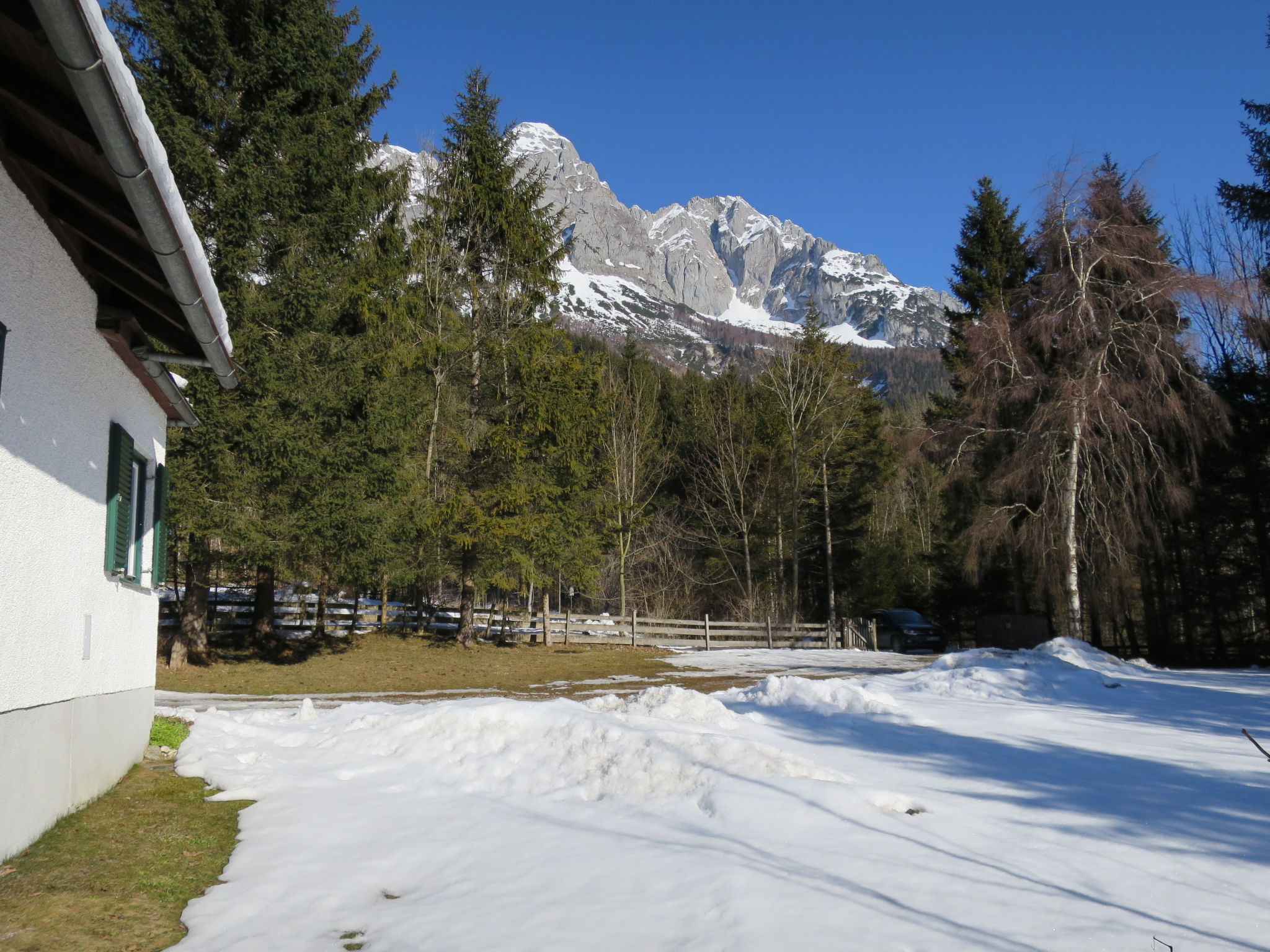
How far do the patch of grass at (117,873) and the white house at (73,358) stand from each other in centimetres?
→ 20

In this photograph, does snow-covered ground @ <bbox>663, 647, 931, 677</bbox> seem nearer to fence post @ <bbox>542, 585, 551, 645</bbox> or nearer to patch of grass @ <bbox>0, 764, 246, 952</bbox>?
fence post @ <bbox>542, 585, 551, 645</bbox>

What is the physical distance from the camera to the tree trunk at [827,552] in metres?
33.9

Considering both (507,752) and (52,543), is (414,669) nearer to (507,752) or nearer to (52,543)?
(507,752)

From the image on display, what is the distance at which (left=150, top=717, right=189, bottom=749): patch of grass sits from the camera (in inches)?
325

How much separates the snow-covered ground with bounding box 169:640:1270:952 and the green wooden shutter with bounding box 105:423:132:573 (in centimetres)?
203

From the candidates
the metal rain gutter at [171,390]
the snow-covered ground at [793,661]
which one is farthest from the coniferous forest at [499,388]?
the metal rain gutter at [171,390]

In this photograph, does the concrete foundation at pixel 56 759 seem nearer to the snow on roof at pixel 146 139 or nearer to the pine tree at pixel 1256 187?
the snow on roof at pixel 146 139

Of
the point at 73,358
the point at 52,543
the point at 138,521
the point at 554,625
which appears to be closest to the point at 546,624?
the point at 554,625

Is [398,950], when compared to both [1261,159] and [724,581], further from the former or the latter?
[724,581]

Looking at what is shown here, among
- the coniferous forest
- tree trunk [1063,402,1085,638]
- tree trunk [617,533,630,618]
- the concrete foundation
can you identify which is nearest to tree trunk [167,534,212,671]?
the coniferous forest

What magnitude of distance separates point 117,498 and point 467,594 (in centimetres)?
1865

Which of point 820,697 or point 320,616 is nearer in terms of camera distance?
point 820,697

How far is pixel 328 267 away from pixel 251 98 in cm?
389

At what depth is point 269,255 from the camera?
1803 cm
